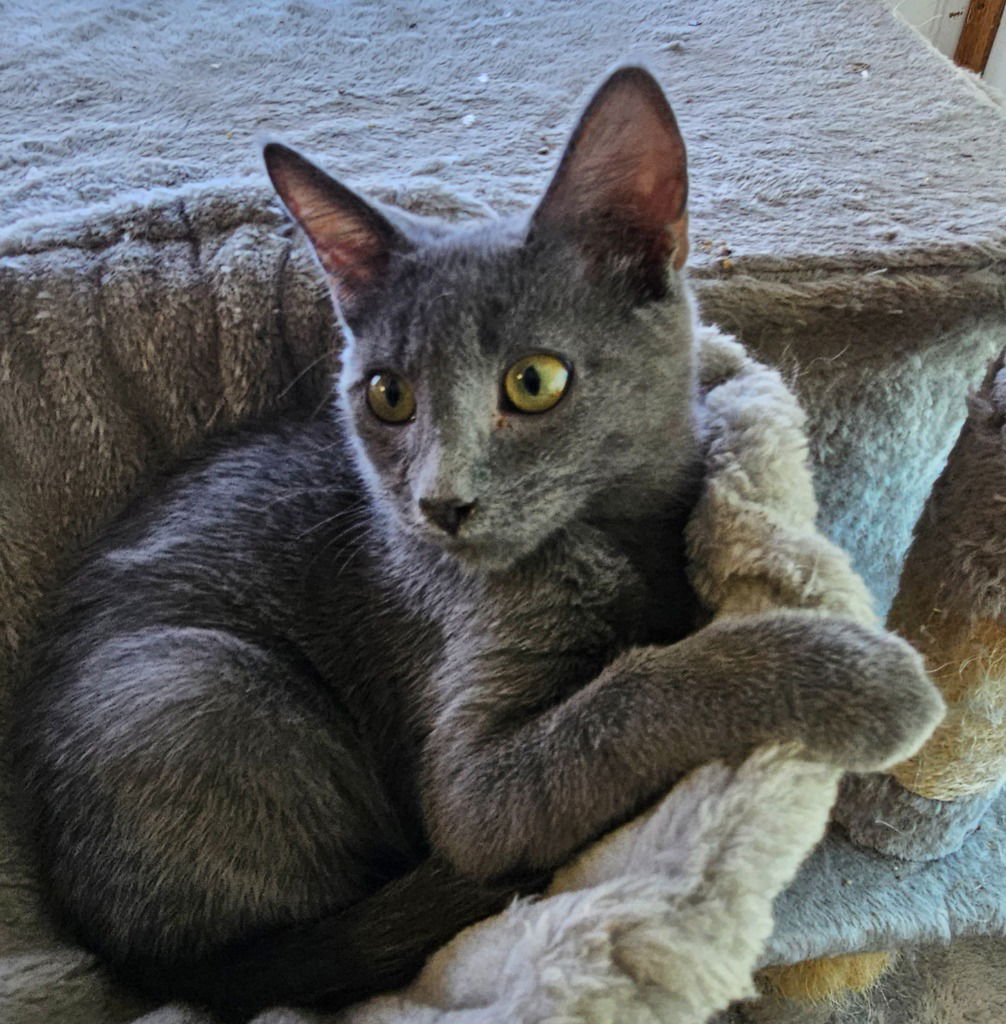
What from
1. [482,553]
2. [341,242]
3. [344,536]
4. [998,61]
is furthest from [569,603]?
[998,61]

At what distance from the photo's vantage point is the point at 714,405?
101cm

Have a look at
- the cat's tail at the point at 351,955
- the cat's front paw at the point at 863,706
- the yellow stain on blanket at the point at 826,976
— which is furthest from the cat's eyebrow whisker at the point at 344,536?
Answer: the yellow stain on blanket at the point at 826,976

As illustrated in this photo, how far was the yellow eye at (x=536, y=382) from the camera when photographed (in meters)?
0.81

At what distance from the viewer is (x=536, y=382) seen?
809 mm

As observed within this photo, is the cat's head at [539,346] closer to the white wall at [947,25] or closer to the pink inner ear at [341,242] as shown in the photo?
the pink inner ear at [341,242]

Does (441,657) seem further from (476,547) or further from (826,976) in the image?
(826,976)

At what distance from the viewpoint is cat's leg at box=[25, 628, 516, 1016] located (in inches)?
33.7

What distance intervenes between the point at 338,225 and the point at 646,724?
1.84 ft

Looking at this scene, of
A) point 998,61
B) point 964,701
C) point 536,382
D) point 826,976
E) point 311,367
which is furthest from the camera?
point 998,61

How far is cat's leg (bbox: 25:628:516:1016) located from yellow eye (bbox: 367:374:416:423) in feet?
0.98

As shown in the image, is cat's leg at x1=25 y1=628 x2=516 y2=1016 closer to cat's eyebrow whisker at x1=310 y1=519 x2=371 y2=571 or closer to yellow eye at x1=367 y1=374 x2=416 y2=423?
cat's eyebrow whisker at x1=310 y1=519 x2=371 y2=571

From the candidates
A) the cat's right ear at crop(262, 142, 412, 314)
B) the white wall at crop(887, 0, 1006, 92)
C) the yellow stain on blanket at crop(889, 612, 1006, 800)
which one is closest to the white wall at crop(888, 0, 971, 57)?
the white wall at crop(887, 0, 1006, 92)

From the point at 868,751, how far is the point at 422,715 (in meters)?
0.43

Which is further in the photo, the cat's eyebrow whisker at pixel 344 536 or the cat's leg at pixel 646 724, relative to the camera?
the cat's eyebrow whisker at pixel 344 536
